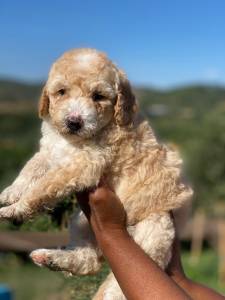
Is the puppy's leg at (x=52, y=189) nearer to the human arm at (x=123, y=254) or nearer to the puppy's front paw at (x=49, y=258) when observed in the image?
the human arm at (x=123, y=254)

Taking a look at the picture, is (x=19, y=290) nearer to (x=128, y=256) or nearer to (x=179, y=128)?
(x=128, y=256)

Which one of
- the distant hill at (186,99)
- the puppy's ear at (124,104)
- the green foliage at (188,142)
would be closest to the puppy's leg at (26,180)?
the puppy's ear at (124,104)

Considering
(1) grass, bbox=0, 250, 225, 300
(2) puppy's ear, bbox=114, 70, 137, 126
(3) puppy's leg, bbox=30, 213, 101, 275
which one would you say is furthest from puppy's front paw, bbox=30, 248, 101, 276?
(2) puppy's ear, bbox=114, 70, 137, 126

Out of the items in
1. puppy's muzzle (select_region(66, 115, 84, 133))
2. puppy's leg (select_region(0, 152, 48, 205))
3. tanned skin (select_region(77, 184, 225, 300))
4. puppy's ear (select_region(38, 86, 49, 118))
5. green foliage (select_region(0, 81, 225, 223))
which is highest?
puppy's ear (select_region(38, 86, 49, 118))

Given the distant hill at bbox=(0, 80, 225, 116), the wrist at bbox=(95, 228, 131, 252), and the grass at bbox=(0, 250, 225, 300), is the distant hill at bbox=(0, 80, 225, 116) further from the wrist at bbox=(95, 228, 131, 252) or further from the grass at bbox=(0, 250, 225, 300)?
the wrist at bbox=(95, 228, 131, 252)

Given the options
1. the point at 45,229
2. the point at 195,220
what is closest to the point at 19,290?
the point at 45,229

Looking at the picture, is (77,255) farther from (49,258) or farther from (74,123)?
(74,123)

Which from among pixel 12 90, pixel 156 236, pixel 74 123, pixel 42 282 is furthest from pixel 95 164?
pixel 12 90
